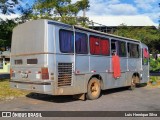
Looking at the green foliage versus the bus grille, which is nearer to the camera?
the bus grille

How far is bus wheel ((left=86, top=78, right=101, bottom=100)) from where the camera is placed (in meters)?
13.8

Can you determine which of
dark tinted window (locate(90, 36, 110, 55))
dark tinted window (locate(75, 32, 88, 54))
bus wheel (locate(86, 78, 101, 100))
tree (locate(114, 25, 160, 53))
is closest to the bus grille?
dark tinted window (locate(75, 32, 88, 54))

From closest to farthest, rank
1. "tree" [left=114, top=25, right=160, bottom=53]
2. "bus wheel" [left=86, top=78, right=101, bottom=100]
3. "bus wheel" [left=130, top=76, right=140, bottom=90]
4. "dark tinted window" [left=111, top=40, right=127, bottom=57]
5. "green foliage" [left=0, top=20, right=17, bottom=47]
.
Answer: "bus wheel" [left=86, top=78, right=101, bottom=100] → "dark tinted window" [left=111, top=40, right=127, bottom=57] → "bus wheel" [left=130, top=76, right=140, bottom=90] → "green foliage" [left=0, top=20, right=17, bottom=47] → "tree" [left=114, top=25, right=160, bottom=53]

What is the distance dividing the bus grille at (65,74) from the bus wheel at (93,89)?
141 cm

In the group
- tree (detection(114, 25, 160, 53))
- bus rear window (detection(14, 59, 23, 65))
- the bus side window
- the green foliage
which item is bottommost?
bus rear window (detection(14, 59, 23, 65))

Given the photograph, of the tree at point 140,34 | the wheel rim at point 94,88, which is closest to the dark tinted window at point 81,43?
the wheel rim at point 94,88

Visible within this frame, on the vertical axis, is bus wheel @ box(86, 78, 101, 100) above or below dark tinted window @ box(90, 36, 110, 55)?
below

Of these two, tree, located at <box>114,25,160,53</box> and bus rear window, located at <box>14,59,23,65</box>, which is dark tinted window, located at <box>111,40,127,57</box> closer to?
bus rear window, located at <box>14,59,23,65</box>

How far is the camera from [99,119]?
372 inches

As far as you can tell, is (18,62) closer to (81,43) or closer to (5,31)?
(81,43)

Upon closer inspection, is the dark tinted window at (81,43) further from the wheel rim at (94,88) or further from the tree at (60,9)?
the tree at (60,9)

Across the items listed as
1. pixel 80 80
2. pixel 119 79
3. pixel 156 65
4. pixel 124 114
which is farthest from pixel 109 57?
pixel 156 65

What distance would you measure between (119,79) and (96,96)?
2.50m

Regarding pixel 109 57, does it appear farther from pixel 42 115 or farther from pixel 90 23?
pixel 90 23
